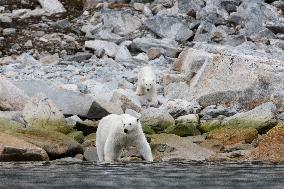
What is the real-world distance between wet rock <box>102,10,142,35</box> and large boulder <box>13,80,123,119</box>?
9.04m

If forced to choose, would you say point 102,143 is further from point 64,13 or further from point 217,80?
point 64,13

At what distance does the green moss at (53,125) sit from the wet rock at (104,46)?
9129 mm

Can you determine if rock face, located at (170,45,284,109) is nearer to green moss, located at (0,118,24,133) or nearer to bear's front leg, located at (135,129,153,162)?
green moss, located at (0,118,24,133)

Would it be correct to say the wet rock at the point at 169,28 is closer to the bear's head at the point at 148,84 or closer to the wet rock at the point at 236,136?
the bear's head at the point at 148,84

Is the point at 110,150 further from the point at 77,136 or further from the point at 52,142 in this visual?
the point at 77,136

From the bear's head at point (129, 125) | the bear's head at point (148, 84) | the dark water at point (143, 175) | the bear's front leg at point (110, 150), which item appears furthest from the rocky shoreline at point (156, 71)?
the dark water at point (143, 175)

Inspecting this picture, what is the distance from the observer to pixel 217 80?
20.9m

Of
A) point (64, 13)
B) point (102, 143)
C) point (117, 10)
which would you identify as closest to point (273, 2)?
point (117, 10)

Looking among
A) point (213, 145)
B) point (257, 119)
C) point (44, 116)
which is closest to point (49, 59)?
point (44, 116)

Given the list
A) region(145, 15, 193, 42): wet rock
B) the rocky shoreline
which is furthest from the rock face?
region(145, 15, 193, 42): wet rock

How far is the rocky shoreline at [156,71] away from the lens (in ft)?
50.0

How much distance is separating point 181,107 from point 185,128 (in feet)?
7.46

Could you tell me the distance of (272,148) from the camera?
13906 mm

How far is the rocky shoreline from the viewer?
15.2m
